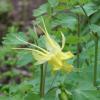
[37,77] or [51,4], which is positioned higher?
[51,4]

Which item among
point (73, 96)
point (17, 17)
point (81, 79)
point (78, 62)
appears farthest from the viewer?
point (17, 17)

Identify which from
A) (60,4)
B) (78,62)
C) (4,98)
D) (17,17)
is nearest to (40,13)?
(60,4)

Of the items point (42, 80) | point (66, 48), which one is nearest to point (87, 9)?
point (66, 48)

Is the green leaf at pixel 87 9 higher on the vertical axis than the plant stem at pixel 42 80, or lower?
higher

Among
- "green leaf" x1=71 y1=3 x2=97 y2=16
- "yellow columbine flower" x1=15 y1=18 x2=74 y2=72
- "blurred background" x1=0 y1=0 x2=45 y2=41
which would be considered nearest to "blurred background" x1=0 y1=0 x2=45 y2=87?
"blurred background" x1=0 y1=0 x2=45 y2=41

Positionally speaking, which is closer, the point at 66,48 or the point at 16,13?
the point at 66,48

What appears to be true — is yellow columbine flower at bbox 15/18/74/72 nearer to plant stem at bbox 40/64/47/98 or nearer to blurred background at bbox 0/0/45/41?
plant stem at bbox 40/64/47/98

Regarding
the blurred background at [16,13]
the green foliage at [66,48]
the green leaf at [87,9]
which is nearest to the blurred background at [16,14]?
the blurred background at [16,13]

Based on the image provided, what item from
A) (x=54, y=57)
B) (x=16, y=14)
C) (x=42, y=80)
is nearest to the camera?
(x=54, y=57)

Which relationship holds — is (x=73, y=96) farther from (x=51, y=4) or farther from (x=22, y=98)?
(x=51, y=4)

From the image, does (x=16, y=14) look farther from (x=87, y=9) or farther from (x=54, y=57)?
(x=54, y=57)

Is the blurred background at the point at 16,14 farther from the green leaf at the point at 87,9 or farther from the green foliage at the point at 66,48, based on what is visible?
the green leaf at the point at 87,9
